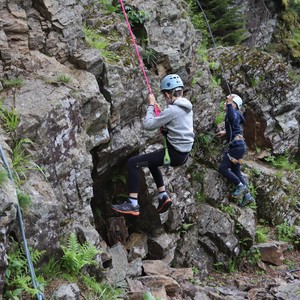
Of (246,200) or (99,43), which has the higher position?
(99,43)

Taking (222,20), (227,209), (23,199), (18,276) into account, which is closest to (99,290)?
(18,276)

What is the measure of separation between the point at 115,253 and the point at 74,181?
1968 mm

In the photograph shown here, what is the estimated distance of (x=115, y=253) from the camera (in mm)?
8211

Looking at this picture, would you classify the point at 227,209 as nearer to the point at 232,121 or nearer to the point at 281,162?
the point at 232,121

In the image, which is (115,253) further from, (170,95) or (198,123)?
(198,123)

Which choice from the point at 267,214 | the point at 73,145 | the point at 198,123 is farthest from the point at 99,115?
the point at 267,214

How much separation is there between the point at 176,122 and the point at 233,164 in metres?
4.71

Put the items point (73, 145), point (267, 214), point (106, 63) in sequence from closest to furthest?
point (73, 145)
point (106, 63)
point (267, 214)

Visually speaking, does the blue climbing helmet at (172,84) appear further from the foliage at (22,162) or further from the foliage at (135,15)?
the foliage at (135,15)

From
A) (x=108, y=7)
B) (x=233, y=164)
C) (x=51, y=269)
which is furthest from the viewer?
(x=233, y=164)

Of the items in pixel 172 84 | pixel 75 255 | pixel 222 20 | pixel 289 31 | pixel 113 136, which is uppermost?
pixel 222 20

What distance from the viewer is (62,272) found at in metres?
6.09

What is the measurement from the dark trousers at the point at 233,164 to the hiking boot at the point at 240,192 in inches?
6.4

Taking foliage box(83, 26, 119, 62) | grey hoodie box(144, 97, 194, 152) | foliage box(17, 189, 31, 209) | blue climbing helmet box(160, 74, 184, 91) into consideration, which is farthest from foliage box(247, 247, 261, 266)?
foliage box(17, 189, 31, 209)
